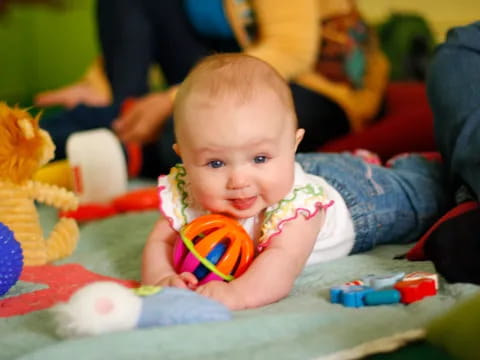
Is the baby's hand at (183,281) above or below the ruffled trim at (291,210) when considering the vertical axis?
below

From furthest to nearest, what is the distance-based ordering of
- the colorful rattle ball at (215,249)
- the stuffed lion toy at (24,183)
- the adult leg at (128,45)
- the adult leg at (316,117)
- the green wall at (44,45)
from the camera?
the green wall at (44,45) < the adult leg at (128,45) < the adult leg at (316,117) < the stuffed lion toy at (24,183) < the colorful rattle ball at (215,249)

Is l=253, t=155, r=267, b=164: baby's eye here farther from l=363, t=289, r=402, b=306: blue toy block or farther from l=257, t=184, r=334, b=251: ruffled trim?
l=363, t=289, r=402, b=306: blue toy block

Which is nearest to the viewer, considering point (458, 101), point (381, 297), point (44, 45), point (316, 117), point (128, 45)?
point (381, 297)

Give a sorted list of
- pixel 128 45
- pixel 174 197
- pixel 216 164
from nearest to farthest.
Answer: pixel 216 164 < pixel 174 197 < pixel 128 45

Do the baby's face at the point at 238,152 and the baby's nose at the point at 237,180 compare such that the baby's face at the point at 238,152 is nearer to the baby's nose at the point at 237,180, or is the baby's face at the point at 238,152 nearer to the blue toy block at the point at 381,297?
the baby's nose at the point at 237,180

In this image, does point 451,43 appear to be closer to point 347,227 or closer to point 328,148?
point 347,227

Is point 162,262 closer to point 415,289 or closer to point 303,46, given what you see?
point 415,289

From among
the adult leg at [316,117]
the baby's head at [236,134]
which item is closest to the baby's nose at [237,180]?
the baby's head at [236,134]

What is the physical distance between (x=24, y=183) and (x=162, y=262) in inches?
10.9

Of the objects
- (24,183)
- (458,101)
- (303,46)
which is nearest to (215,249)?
(24,183)

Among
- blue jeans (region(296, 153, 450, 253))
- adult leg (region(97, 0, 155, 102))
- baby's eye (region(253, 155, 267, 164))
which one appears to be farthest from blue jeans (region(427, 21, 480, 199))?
adult leg (region(97, 0, 155, 102))

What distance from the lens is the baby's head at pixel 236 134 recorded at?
842 mm

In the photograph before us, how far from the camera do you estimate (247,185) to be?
0.87 m

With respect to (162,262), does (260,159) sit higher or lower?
higher
